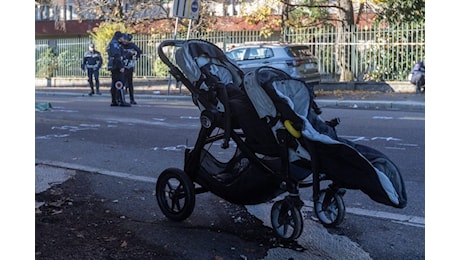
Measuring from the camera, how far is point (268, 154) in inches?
188

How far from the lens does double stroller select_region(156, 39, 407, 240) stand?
14.1ft

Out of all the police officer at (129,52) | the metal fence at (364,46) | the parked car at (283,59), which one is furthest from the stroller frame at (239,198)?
the metal fence at (364,46)

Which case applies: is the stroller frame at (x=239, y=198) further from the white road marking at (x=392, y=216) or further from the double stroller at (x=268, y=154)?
the white road marking at (x=392, y=216)

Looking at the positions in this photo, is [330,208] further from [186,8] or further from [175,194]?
[186,8]

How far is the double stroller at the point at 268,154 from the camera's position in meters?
4.30

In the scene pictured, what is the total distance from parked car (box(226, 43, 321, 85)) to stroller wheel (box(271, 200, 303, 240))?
46.0 ft

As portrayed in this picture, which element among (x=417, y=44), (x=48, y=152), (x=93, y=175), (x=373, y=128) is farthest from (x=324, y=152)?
(x=417, y=44)

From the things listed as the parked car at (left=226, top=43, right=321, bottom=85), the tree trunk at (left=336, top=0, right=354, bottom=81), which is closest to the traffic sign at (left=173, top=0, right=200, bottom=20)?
the parked car at (left=226, top=43, right=321, bottom=85)

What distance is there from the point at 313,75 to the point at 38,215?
50.6 ft

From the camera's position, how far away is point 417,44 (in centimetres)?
2069

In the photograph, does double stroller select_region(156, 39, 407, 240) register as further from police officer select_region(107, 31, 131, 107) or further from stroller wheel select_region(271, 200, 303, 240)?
police officer select_region(107, 31, 131, 107)

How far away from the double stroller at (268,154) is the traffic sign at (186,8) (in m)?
14.6

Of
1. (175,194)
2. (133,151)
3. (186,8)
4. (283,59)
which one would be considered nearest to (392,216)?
(175,194)

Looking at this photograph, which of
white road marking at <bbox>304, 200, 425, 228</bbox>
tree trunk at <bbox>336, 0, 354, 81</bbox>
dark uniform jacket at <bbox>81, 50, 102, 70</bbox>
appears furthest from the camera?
dark uniform jacket at <bbox>81, 50, 102, 70</bbox>
